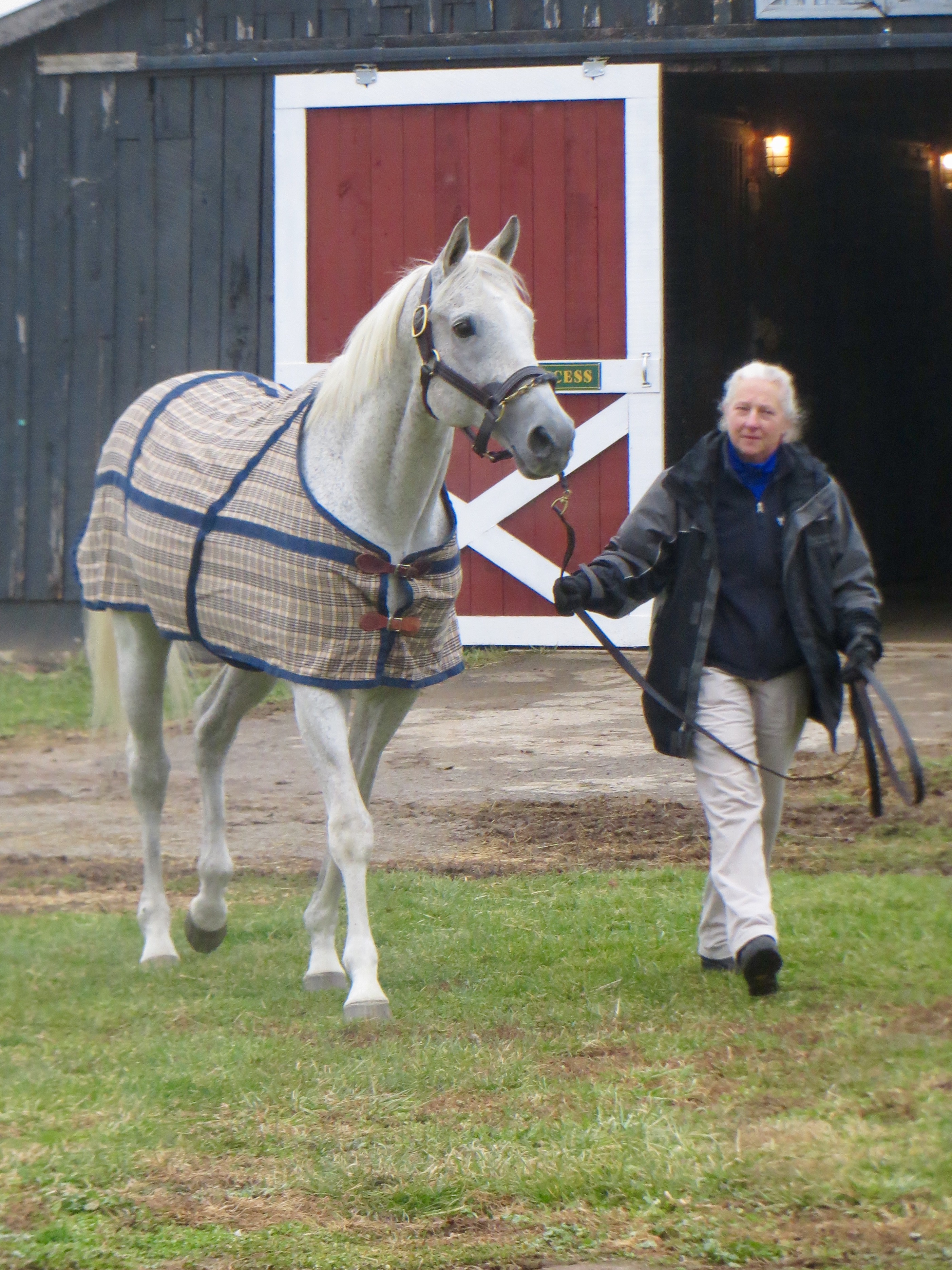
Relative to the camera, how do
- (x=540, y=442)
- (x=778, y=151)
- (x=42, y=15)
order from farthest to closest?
1. (x=778, y=151)
2. (x=42, y=15)
3. (x=540, y=442)

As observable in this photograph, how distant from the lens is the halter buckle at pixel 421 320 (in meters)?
3.64

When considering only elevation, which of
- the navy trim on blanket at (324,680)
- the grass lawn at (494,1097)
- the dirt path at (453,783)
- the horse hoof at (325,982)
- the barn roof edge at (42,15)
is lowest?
the horse hoof at (325,982)

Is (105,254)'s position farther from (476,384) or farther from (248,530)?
(476,384)

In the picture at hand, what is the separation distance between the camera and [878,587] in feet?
47.3

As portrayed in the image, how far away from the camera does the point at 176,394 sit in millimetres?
4855

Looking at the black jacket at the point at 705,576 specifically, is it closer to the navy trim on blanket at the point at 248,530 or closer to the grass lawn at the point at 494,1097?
the navy trim on blanket at the point at 248,530

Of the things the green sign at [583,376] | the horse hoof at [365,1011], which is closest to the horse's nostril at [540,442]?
the horse hoof at [365,1011]

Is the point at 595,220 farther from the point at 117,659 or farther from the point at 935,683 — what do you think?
the point at 117,659

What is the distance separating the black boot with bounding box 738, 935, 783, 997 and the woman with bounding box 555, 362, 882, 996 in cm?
1

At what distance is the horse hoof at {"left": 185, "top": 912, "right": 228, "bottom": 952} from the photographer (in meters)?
4.55

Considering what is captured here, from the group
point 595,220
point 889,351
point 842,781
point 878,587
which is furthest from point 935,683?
point 889,351

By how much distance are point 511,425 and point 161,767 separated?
1872 millimetres

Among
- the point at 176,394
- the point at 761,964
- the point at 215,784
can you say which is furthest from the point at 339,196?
the point at 761,964

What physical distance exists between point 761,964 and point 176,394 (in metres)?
2.54
